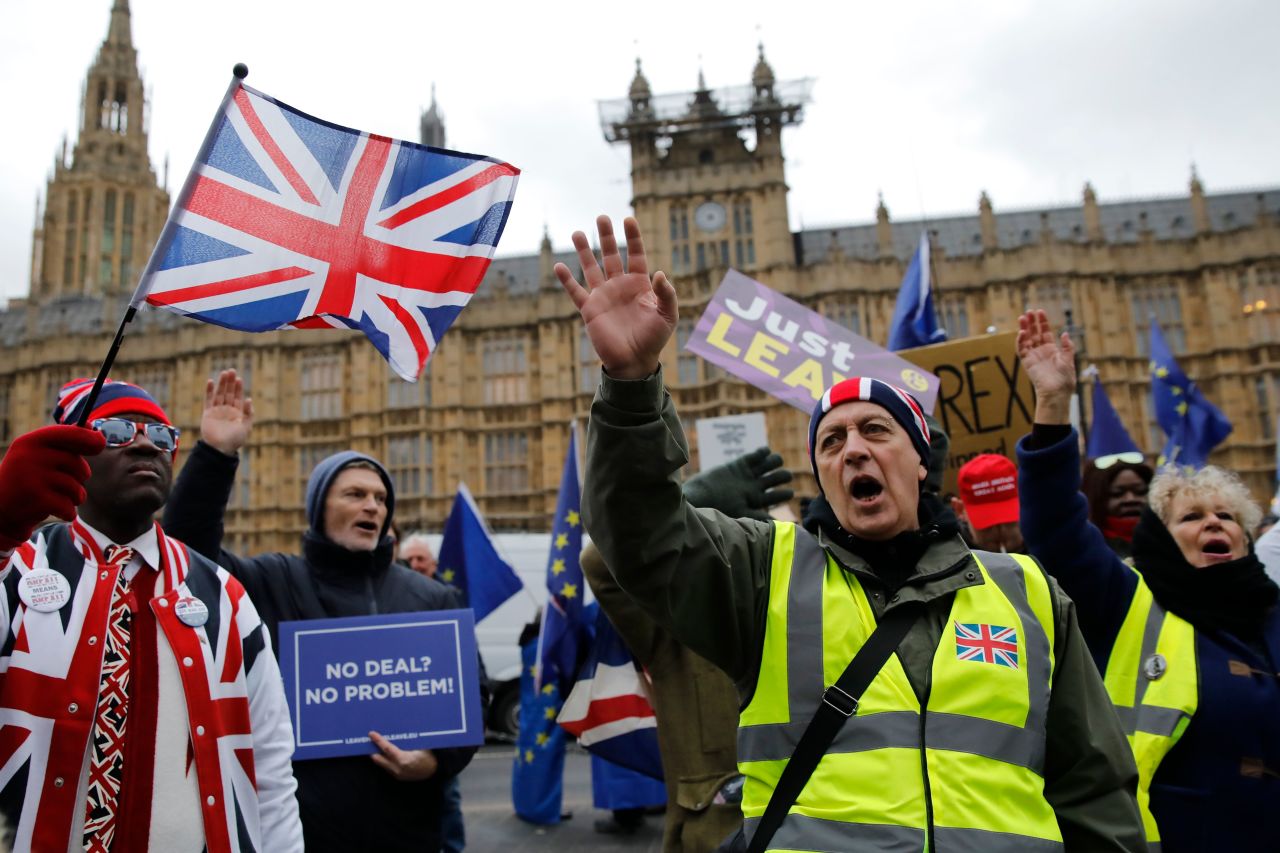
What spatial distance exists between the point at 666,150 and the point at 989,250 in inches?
405

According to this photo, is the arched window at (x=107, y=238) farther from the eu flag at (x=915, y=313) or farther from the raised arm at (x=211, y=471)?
the raised arm at (x=211, y=471)

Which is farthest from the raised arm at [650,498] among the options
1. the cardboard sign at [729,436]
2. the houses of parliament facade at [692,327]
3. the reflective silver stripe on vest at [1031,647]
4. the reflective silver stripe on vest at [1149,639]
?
the houses of parliament facade at [692,327]

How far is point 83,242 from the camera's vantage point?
43.1 meters

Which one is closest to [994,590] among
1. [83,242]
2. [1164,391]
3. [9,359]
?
[1164,391]

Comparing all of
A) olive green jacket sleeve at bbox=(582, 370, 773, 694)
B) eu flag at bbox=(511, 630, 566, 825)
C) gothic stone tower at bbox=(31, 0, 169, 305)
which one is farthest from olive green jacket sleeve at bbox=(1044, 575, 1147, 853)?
gothic stone tower at bbox=(31, 0, 169, 305)

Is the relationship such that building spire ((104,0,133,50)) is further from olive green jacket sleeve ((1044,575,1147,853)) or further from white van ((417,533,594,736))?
olive green jacket sleeve ((1044,575,1147,853))

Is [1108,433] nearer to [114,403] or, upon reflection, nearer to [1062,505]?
[1062,505]

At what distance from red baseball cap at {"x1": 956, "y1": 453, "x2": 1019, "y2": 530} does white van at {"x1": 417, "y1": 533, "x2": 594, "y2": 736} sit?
598 centimetres

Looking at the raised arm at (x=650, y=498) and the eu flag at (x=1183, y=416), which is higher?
the eu flag at (x=1183, y=416)

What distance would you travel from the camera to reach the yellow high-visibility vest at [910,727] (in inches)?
65.0

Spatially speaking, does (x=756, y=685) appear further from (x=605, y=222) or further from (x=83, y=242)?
(x=83, y=242)

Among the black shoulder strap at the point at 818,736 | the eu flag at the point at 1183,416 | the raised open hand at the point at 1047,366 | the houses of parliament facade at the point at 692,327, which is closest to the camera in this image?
the black shoulder strap at the point at 818,736

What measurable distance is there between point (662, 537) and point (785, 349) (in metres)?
4.06

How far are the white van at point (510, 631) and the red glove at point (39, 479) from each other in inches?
318
